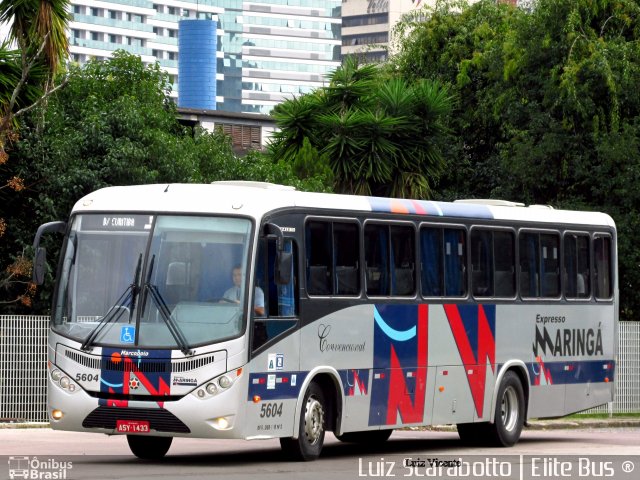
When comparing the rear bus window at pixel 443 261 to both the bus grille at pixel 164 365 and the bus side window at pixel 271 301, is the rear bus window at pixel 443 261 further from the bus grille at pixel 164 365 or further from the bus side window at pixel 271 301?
the bus grille at pixel 164 365

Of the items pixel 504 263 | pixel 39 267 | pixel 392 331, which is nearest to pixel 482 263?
pixel 504 263

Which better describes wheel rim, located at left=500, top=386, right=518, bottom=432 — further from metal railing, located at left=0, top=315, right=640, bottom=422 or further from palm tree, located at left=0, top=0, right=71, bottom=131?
palm tree, located at left=0, top=0, right=71, bottom=131

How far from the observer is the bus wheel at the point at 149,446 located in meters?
16.9

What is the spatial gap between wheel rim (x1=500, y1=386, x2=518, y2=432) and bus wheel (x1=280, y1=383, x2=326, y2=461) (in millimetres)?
4523

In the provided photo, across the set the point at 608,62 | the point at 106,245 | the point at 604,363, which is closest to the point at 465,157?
the point at 608,62

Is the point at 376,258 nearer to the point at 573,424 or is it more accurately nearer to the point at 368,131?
the point at 573,424

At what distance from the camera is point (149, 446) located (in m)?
16.9

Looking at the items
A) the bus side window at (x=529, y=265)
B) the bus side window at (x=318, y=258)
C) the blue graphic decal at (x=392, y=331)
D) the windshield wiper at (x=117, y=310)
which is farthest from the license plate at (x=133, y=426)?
the bus side window at (x=529, y=265)

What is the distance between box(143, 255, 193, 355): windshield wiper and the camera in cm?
1524

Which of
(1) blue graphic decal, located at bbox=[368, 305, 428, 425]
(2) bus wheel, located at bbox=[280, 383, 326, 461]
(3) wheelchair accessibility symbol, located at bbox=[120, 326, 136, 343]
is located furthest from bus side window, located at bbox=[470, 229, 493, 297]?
(3) wheelchair accessibility symbol, located at bbox=[120, 326, 136, 343]

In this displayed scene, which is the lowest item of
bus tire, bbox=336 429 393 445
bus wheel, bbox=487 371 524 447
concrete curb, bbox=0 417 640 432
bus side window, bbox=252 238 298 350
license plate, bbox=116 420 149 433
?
concrete curb, bbox=0 417 640 432

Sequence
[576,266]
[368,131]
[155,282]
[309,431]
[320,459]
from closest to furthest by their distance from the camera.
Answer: [155,282], [309,431], [320,459], [576,266], [368,131]

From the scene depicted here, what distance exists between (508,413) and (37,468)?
26.0 ft

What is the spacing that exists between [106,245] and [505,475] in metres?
4.77
